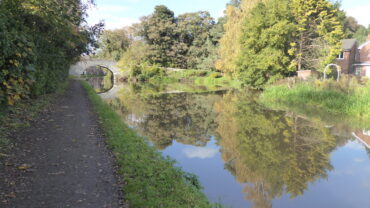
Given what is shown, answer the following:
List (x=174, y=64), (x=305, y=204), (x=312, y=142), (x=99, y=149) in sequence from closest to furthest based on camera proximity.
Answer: (x=305, y=204) < (x=99, y=149) < (x=312, y=142) < (x=174, y=64)

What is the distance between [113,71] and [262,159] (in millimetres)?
47755

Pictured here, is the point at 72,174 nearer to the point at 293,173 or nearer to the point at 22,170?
the point at 22,170

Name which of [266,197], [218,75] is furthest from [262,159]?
[218,75]

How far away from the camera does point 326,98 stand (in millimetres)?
15570

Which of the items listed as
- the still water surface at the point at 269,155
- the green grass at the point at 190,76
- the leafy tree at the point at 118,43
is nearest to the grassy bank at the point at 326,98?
the still water surface at the point at 269,155

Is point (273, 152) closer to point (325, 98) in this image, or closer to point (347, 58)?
point (325, 98)

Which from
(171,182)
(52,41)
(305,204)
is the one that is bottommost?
(305,204)

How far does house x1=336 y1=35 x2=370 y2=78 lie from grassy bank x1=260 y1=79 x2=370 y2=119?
19655 millimetres

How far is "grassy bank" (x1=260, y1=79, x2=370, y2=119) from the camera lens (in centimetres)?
1351

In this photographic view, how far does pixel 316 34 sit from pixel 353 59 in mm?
13485

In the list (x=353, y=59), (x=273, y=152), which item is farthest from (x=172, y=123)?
(x=353, y=59)

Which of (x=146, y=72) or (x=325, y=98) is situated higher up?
(x=146, y=72)

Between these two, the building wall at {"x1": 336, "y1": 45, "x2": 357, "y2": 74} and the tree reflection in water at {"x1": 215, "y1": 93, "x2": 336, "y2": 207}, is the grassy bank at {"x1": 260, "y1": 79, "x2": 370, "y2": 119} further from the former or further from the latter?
the building wall at {"x1": 336, "y1": 45, "x2": 357, "y2": 74}

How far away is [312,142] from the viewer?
30.4ft
